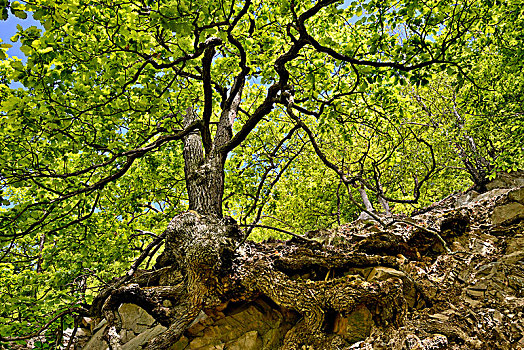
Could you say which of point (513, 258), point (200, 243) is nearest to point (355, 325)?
point (200, 243)

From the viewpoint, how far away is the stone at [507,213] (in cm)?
721

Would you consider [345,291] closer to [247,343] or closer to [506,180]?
[247,343]

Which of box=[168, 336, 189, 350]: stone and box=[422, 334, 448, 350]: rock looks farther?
box=[168, 336, 189, 350]: stone

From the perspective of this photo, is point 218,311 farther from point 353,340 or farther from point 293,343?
point 353,340

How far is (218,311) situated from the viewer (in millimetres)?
6453

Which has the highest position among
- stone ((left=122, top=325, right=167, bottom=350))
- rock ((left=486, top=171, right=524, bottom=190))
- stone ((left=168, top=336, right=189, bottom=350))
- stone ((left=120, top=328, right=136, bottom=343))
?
rock ((left=486, top=171, right=524, bottom=190))

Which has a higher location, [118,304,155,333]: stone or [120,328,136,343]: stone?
[118,304,155,333]: stone

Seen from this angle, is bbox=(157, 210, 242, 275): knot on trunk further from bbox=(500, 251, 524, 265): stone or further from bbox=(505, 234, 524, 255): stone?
bbox=(505, 234, 524, 255): stone

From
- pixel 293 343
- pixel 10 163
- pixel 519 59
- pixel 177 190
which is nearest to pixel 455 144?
pixel 519 59

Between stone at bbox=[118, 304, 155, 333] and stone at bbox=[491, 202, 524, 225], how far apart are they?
9.79 m

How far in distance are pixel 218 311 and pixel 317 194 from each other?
17.1 metres

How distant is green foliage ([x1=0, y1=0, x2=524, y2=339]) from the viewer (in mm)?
5652

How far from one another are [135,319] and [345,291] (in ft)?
21.5

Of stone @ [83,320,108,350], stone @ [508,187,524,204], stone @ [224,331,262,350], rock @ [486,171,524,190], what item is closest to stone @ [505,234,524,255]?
stone @ [508,187,524,204]
